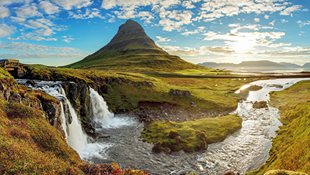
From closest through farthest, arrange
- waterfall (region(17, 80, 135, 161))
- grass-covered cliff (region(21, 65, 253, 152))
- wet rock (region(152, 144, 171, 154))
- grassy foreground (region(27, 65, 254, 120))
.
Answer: waterfall (region(17, 80, 135, 161))
wet rock (region(152, 144, 171, 154))
grass-covered cliff (region(21, 65, 253, 152))
grassy foreground (region(27, 65, 254, 120))

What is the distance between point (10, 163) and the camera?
20266mm

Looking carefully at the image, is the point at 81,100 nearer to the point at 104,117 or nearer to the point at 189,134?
the point at 104,117

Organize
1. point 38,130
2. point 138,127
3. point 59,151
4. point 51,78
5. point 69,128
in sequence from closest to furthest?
point 59,151 < point 38,130 < point 69,128 < point 138,127 < point 51,78

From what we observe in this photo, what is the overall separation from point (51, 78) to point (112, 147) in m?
37.9

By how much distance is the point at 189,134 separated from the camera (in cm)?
5616

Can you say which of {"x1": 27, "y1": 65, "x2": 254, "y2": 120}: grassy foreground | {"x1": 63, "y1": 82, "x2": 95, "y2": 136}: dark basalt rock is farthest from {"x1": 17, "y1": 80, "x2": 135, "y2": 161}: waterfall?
{"x1": 27, "y1": 65, "x2": 254, "y2": 120}: grassy foreground

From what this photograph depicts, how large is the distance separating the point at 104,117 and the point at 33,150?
171 feet

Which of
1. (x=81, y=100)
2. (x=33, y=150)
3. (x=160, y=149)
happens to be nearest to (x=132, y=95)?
(x=81, y=100)

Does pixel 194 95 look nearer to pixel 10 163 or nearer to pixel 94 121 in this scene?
pixel 94 121

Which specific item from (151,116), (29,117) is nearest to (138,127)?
(151,116)

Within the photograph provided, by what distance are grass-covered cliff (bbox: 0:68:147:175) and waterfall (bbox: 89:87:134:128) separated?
134ft

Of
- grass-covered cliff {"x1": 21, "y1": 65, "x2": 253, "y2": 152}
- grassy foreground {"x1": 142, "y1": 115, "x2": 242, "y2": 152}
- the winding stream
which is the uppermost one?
grass-covered cliff {"x1": 21, "y1": 65, "x2": 253, "y2": 152}

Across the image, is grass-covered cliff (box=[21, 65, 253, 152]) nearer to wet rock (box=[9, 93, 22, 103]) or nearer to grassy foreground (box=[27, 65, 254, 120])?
grassy foreground (box=[27, 65, 254, 120])

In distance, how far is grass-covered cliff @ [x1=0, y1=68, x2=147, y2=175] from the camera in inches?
814
